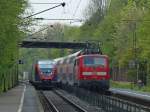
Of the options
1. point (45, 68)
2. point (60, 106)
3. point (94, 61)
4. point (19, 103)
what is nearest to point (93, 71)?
point (94, 61)

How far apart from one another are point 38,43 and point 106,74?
52110 mm

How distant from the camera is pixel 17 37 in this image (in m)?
48.5

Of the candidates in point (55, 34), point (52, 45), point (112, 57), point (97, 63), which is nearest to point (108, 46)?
point (112, 57)

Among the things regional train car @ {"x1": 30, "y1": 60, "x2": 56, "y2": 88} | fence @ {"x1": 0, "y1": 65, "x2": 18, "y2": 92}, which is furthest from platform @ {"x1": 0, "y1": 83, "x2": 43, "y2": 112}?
regional train car @ {"x1": 30, "y1": 60, "x2": 56, "y2": 88}

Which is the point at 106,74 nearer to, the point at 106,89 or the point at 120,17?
the point at 106,89

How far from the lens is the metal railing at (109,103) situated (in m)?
22.2

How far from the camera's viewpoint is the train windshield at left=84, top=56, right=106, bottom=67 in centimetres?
5047

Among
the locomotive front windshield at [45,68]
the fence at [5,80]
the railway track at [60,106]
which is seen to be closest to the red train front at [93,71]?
the railway track at [60,106]

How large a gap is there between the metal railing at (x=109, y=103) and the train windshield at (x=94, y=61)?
267 cm

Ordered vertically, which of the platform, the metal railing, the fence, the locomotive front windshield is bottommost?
the platform

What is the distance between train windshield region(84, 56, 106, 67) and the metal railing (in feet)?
8.77

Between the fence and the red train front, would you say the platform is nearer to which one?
the red train front

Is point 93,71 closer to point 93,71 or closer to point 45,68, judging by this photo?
point 93,71

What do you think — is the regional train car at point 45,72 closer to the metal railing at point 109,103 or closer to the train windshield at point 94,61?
the train windshield at point 94,61
